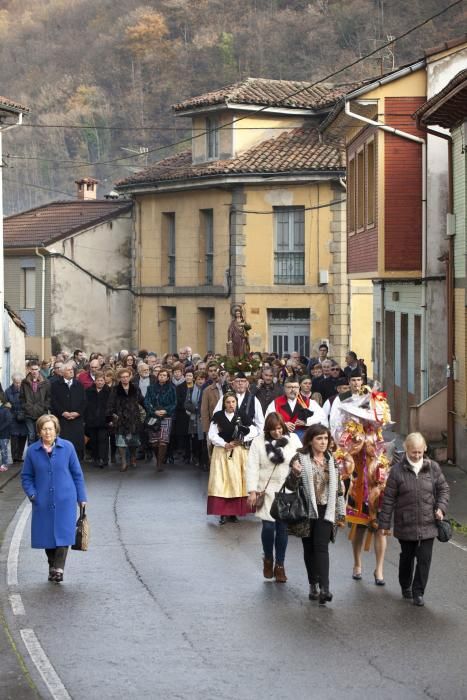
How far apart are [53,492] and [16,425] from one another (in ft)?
35.4

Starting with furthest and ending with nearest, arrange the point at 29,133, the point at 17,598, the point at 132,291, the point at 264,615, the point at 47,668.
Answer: the point at 29,133
the point at 132,291
the point at 17,598
the point at 264,615
the point at 47,668

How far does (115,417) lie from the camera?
77.4 feet

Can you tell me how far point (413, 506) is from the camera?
11.9 m

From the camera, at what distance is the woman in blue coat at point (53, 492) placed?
507 inches

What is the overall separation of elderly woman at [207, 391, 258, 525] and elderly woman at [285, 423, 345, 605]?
466cm

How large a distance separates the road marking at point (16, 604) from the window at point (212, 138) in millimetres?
32553

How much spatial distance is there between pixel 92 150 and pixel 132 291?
46.3m

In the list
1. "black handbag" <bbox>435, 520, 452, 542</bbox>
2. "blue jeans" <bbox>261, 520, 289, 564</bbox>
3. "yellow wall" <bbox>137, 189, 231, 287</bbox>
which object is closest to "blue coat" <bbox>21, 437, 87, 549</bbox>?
"blue jeans" <bbox>261, 520, 289, 564</bbox>

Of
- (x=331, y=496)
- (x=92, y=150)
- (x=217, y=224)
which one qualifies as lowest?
(x=331, y=496)

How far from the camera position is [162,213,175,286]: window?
45531 millimetres

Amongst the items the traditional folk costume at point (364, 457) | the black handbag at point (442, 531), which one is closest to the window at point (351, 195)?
the traditional folk costume at point (364, 457)

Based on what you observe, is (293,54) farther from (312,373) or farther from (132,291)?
(312,373)

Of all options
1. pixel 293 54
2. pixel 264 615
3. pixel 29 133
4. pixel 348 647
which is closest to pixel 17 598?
pixel 264 615

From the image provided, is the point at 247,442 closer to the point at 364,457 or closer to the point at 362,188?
the point at 364,457
